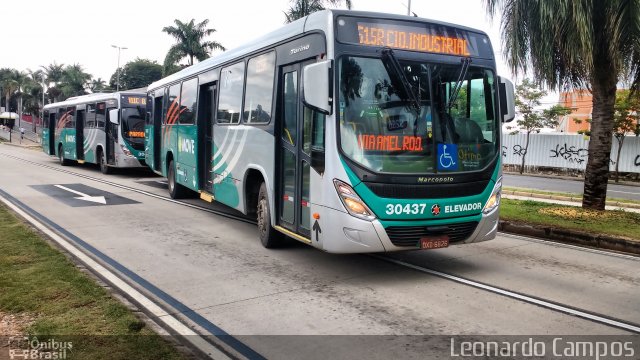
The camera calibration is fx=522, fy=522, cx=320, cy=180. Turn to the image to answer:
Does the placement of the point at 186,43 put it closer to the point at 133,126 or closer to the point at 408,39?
the point at 133,126

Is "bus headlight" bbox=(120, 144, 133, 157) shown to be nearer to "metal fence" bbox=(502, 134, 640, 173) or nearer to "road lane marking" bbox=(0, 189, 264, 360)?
"road lane marking" bbox=(0, 189, 264, 360)

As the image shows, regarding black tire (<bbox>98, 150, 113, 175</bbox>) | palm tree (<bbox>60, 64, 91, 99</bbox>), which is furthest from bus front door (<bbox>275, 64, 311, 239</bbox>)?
palm tree (<bbox>60, 64, 91, 99</bbox>)

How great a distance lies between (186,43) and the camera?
145ft

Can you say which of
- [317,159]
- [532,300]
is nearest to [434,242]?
[532,300]

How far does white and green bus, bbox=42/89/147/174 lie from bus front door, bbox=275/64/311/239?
1441 centimetres

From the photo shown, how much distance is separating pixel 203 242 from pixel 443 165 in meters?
4.32

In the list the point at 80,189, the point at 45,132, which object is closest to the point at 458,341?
the point at 80,189

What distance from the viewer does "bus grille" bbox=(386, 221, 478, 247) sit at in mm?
6105

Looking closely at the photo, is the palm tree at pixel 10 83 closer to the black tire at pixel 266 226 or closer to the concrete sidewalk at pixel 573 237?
the black tire at pixel 266 226

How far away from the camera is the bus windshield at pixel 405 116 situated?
607 centimetres

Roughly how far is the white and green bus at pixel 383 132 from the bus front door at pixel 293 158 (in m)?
0.02

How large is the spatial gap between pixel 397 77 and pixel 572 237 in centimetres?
538

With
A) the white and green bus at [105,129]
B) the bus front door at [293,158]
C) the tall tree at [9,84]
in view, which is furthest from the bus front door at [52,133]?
the tall tree at [9,84]

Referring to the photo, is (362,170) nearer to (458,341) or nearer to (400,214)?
(400,214)
